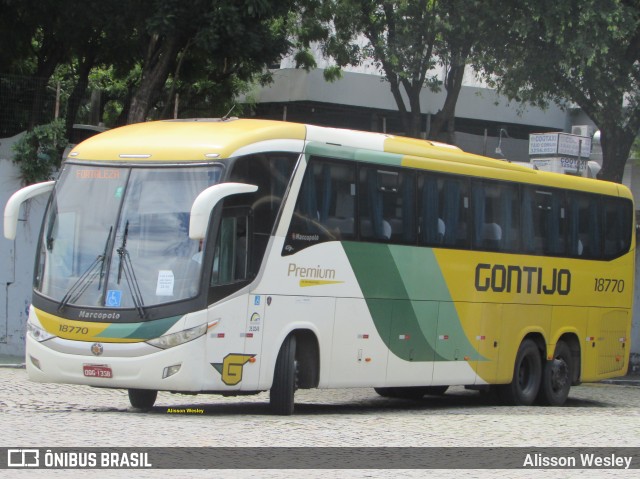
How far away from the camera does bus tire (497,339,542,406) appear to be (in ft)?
60.6

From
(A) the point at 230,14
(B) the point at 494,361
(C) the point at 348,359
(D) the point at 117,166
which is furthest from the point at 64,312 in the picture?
(A) the point at 230,14

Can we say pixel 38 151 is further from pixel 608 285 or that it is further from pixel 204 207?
pixel 204 207

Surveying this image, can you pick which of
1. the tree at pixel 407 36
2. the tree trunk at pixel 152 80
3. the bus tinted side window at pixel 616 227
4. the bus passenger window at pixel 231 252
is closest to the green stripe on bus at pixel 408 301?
the bus passenger window at pixel 231 252

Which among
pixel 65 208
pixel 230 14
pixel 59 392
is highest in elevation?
pixel 230 14

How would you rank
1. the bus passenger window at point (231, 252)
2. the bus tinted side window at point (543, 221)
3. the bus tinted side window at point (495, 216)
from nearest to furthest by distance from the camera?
the bus passenger window at point (231, 252) → the bus tinted side window at point (495, 216) → the bus tinted side window at point (543, 221)

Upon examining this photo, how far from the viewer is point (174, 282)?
42.8ft

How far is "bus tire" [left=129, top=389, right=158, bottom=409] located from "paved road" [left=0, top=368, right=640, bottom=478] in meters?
0.12

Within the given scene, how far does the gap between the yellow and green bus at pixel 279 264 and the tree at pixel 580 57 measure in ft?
20.7

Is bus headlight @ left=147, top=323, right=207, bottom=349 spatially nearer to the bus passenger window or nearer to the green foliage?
the bus passenger window

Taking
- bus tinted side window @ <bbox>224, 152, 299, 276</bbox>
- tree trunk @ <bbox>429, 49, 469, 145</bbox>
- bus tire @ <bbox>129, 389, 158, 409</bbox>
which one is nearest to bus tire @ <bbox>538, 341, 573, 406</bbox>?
bus tinted side window @ <bbox>224, 152, 299, 276</bbox>

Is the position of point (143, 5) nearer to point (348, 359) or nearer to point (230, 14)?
point (230, 14)

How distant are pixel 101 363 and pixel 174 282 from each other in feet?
3.78

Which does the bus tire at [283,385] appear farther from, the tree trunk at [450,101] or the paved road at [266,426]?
the tree trunk at [450,101]

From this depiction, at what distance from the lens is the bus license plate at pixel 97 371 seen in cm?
1294
